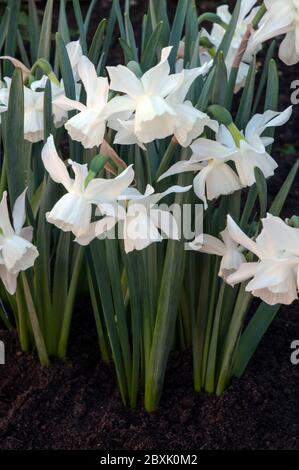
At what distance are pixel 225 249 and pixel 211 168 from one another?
17 cm

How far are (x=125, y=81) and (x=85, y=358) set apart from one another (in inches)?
28.9

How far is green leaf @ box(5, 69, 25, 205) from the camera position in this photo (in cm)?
129

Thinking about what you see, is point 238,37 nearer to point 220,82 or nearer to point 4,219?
point 220,82

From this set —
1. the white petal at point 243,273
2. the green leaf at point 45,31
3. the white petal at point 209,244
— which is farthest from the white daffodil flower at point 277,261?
the green leaf at point 45,31

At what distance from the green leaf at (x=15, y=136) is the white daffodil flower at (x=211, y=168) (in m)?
0.27

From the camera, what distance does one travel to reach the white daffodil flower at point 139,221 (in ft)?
3.90

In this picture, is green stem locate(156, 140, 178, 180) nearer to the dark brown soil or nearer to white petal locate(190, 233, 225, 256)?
white petal locate(190, 233, 225, 256)

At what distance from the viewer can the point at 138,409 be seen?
1592mm

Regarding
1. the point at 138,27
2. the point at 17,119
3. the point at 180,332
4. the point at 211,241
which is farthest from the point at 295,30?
the point at 138,27

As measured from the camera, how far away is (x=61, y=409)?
1.59m

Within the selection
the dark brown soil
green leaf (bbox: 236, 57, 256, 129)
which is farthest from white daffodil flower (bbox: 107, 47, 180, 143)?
the dark brown soil

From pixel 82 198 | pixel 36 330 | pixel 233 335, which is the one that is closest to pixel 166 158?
pixel 82 198

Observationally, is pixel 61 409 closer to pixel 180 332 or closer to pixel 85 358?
pixel 85 358

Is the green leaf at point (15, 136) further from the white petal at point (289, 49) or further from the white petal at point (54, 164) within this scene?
the white petal at point (289, 49)
